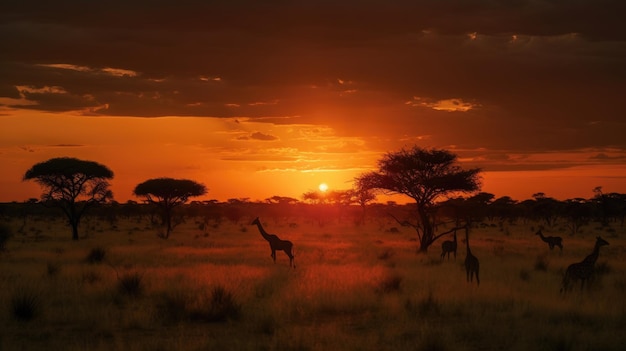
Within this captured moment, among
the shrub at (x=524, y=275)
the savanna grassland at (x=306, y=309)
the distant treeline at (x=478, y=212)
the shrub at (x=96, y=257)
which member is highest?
the distant treeline at (x=478, y=212)

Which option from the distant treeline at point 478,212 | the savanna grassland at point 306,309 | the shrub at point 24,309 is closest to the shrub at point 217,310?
the savanna grassland at point 306,309

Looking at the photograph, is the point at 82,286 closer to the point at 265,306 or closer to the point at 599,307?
the point at 265,306

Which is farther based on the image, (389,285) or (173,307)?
(389,285)

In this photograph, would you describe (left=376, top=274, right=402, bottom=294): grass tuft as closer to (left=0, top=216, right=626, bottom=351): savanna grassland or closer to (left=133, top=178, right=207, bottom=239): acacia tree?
(left=0, top=216, right=626, bottom=351): savanna grassland

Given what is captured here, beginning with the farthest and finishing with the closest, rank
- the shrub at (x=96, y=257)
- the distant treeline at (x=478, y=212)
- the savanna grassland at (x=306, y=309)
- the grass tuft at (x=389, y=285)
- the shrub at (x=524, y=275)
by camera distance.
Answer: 1. the distant treeline at (x=478, y=212)
2. the shrub at (x=96, y=257)
3. the shrub at (x=524, y=275)
4. the grass tuft at (x=389, y=285)
5. the savanna grassland at (x=306, y=309)

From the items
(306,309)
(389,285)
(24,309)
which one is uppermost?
(389,285)

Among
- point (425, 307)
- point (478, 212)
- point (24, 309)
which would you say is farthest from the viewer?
point (478, 212)

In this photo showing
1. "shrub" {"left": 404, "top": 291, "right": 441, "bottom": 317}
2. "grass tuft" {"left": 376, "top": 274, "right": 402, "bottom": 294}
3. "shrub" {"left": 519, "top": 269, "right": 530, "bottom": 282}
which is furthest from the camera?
"shrub" {"left": 519, "top": 269, "right": 530, "bottom": 282}

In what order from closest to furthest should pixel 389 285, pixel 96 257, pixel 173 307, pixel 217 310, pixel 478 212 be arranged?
1. pixel 217 310
2. pixel 173 307
3. pixel 389 285
4. pixel 96 257
5. pixel 478 212

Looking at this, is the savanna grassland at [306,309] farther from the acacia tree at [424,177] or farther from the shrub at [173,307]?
the acacia tree at [424,177]

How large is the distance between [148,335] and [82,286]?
22.4ft

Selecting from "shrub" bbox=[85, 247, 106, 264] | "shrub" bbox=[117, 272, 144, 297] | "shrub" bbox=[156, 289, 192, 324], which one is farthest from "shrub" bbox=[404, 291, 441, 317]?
"shrub" bbox=[85, 247, 106, 264]

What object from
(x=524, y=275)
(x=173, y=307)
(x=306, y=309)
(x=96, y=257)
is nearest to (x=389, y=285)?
(x=306, y=309)

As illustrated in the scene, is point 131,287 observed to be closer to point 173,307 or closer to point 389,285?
point 173,307
